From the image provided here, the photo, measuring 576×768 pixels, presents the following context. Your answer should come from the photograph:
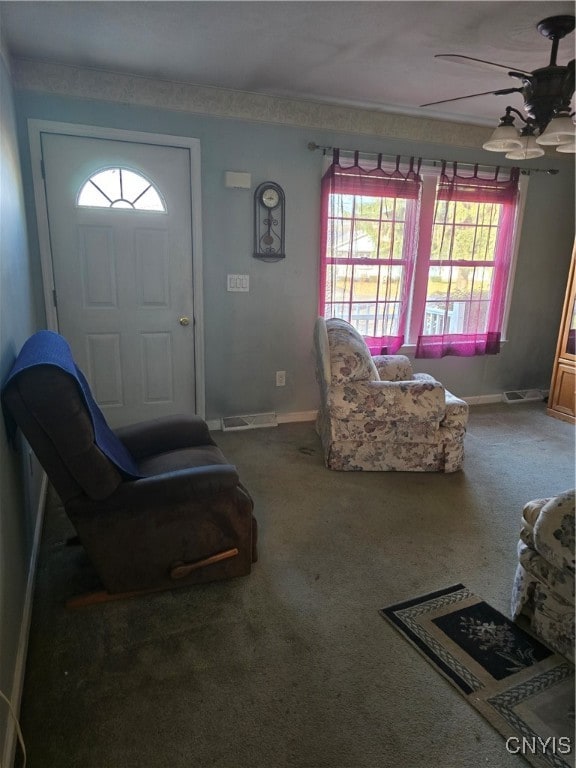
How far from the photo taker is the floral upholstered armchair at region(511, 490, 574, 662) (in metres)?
1.61

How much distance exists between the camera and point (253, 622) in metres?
1.89

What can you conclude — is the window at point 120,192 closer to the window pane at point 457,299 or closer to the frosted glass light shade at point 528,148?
the frosted glass light shade at point 528,148

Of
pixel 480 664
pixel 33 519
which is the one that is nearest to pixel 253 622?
pixel 480 664

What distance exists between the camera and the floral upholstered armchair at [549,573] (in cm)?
161

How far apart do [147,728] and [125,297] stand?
2.66 meters

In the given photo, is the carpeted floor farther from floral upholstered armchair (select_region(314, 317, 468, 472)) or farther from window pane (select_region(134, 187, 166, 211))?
window pane (select_region(134, 187, 166, 211))

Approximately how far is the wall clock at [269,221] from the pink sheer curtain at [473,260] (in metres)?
1.38

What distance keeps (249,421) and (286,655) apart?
7.59 feet

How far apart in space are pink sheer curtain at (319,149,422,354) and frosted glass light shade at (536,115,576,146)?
1758 millimetres

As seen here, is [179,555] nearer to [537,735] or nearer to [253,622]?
[253,622]

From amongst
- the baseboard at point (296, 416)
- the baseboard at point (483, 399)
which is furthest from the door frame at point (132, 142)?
the baseboard at point (483, 399)
